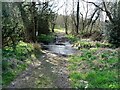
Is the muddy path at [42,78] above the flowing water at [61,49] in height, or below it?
above

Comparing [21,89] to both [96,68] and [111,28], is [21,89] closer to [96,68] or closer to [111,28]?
[96,68]

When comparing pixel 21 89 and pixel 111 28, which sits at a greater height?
pixel 111 28

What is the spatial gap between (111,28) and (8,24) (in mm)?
9828

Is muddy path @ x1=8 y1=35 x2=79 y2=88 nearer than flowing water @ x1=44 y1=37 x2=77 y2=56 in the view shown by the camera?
Yes

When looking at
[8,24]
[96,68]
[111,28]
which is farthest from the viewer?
[111,28]

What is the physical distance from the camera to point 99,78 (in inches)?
340

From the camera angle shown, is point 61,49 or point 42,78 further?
point 61,49

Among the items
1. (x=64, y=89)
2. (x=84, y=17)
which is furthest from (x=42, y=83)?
(x=84, y=17)

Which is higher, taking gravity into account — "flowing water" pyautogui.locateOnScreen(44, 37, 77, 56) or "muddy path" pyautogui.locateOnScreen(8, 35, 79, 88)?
"muddy path" pyautogui.locateOnScreen(8, 35, 79, 88)

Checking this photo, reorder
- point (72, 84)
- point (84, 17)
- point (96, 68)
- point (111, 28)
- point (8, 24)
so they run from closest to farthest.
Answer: point (72, 84) < point (96, 68) < point (8, 24) < point (111, 28) < point (84, 17)

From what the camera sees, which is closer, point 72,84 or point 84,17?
point 72,84

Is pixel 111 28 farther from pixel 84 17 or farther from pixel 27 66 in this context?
pixel 84 17

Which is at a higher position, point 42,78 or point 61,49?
point 42,78

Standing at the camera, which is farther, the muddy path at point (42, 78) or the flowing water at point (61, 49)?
the flowing water at point (61, 49)
